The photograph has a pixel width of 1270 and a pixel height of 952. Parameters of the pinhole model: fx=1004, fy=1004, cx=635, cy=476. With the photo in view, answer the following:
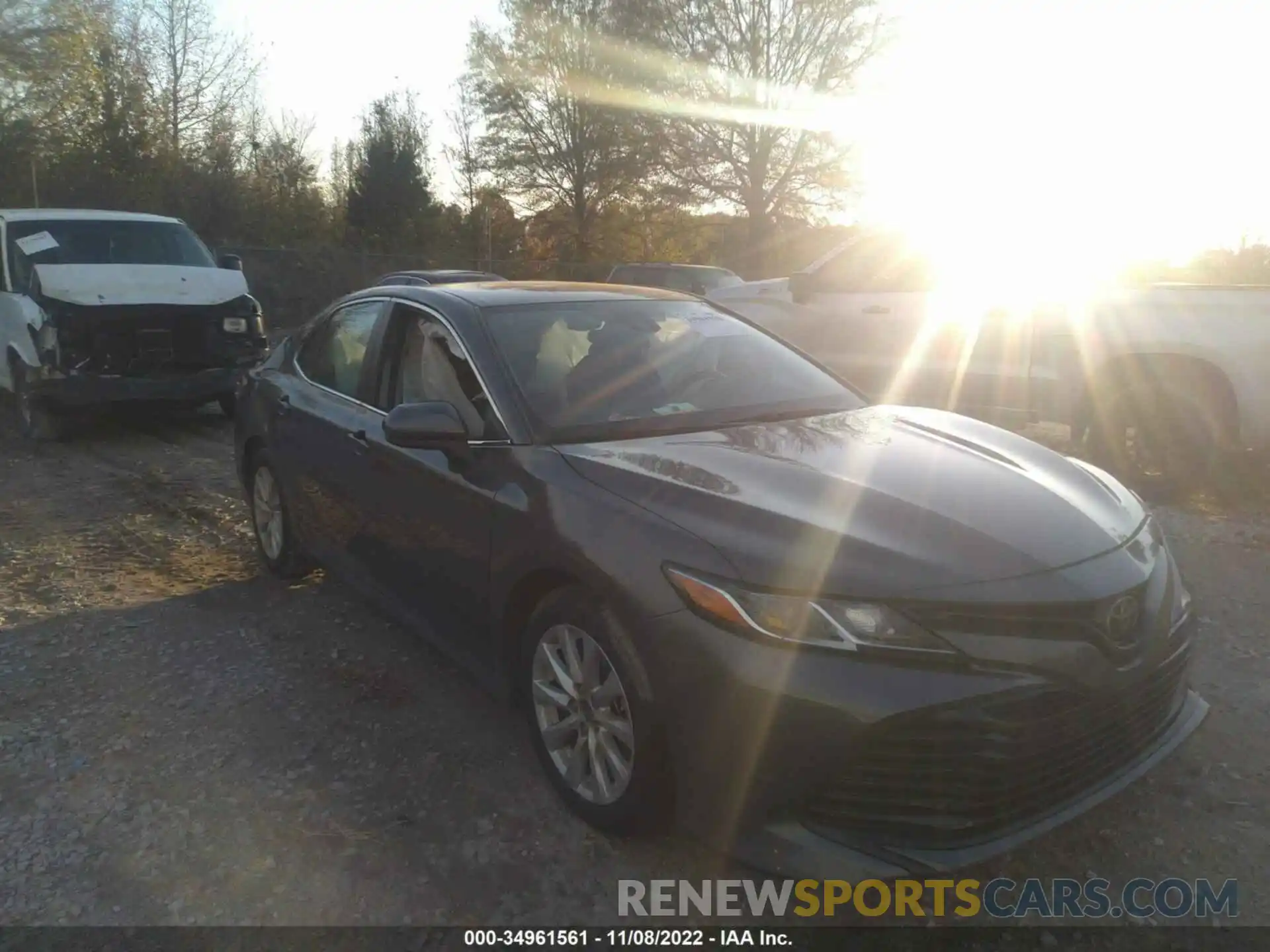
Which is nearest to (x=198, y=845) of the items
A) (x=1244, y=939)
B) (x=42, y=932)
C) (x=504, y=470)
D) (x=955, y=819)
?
(x=42, y=932)

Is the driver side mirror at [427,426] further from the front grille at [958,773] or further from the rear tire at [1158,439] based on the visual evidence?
the rear tire at [1158,439]

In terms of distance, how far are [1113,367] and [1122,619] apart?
4567 millimetres

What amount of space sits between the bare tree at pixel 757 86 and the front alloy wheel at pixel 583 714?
28.7 metres

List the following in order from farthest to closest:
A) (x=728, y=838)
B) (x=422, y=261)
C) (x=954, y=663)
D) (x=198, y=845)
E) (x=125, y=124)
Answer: (x=422, y=261), (x=125, y=124), (x=198, y=845), (x=728, y=838), (x=954, y=663)

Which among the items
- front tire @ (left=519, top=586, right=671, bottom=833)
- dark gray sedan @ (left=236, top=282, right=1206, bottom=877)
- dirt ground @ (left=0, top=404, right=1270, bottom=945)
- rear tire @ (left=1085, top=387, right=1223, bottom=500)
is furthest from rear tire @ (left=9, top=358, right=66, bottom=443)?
rear tire @ (left=1085, top=387, right=1223, bottom=500)

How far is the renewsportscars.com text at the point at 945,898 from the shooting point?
267cm

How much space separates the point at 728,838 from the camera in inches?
99.1

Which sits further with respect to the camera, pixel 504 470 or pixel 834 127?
pixel 834 127

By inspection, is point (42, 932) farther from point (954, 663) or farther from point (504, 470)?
point (954, 663)

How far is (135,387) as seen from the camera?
873cm

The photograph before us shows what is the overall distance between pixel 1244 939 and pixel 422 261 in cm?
2769

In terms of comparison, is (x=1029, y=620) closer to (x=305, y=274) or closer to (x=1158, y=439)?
(x=1158, y=439)

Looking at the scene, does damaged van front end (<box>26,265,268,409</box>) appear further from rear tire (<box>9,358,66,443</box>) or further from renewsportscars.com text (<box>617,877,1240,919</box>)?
renewsportscars.com text (<box>617,877,1240,919</box>)

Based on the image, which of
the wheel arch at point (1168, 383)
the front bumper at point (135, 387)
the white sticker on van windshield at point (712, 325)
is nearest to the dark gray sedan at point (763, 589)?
the white sticker on van windshield at point (712, 325)
